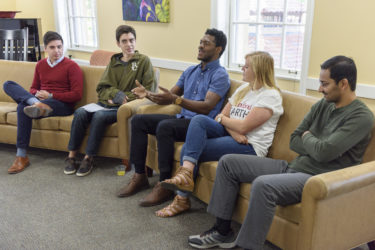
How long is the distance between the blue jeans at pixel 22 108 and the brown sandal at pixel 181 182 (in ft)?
5.11

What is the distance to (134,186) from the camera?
2.91 meters

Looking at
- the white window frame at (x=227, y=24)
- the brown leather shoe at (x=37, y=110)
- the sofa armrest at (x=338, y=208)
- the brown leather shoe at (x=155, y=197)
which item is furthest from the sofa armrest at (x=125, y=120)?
the sofa armrest at (x=338, y=208)

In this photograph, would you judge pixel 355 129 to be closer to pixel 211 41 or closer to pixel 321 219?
pixel 321 219

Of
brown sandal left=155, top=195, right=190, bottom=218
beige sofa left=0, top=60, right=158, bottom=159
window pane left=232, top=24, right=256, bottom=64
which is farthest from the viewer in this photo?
window pane left=232, top=24, right=256, bottom=64

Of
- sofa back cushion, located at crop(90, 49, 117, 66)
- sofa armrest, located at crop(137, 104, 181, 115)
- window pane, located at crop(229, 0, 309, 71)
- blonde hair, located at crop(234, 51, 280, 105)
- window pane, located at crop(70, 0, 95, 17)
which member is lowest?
sofa armrest, located at crop(137, 104, 181, 115)

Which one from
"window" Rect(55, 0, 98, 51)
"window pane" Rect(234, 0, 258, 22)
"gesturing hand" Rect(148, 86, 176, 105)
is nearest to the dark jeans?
"gesturing hand" Rect(148, 86, 176, 105)

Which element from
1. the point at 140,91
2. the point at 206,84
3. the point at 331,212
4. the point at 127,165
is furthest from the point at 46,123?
the point at 331,212

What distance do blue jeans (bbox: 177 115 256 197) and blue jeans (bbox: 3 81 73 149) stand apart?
150 centimetres

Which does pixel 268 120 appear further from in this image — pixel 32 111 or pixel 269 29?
pixel 32 111

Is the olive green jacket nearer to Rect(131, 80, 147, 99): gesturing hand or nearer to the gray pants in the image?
Rect(131, 80, 147, 99): gesturing hand

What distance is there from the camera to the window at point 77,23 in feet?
19.4

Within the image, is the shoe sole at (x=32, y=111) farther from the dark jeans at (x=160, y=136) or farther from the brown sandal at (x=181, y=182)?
the brown sandal at (x=181, y=182)

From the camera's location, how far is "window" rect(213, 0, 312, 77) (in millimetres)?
3387

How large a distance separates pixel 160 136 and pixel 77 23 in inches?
166
